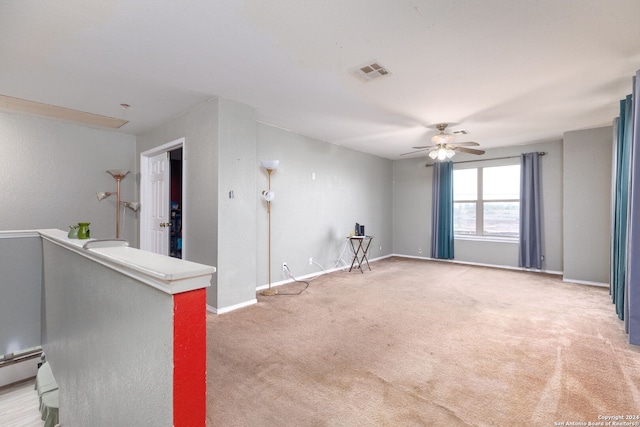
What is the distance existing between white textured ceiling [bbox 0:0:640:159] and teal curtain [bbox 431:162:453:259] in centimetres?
252

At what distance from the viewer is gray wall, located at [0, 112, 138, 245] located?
3588 mm

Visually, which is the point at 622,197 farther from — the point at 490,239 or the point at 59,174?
the point at 59,174

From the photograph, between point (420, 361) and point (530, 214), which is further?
point (530, 214)

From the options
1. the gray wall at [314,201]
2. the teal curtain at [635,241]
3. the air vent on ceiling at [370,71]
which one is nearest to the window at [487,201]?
the gray wall at [314,201]

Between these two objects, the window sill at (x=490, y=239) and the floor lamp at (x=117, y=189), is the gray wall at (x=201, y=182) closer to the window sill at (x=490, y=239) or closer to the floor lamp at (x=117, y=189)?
the floor lamp at (x=117, y=189)

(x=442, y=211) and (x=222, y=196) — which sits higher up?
(x=222, y=196)

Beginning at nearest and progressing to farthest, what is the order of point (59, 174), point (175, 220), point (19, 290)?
point (19, 290), point (59, 174), point (175, 220)

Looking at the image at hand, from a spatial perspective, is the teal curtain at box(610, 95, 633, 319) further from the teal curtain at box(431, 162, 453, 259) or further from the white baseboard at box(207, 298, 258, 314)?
the white baseboard at box(207, 298, 258, 314)

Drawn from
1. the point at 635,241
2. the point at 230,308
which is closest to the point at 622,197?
the point at 635,241

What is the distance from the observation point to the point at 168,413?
0.90 m

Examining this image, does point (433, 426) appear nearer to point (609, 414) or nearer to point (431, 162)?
point (609, 414)

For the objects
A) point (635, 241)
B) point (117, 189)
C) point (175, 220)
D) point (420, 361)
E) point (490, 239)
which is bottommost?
point (420, 361)

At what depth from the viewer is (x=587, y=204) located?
179 inches

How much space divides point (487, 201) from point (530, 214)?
85 centimetres
